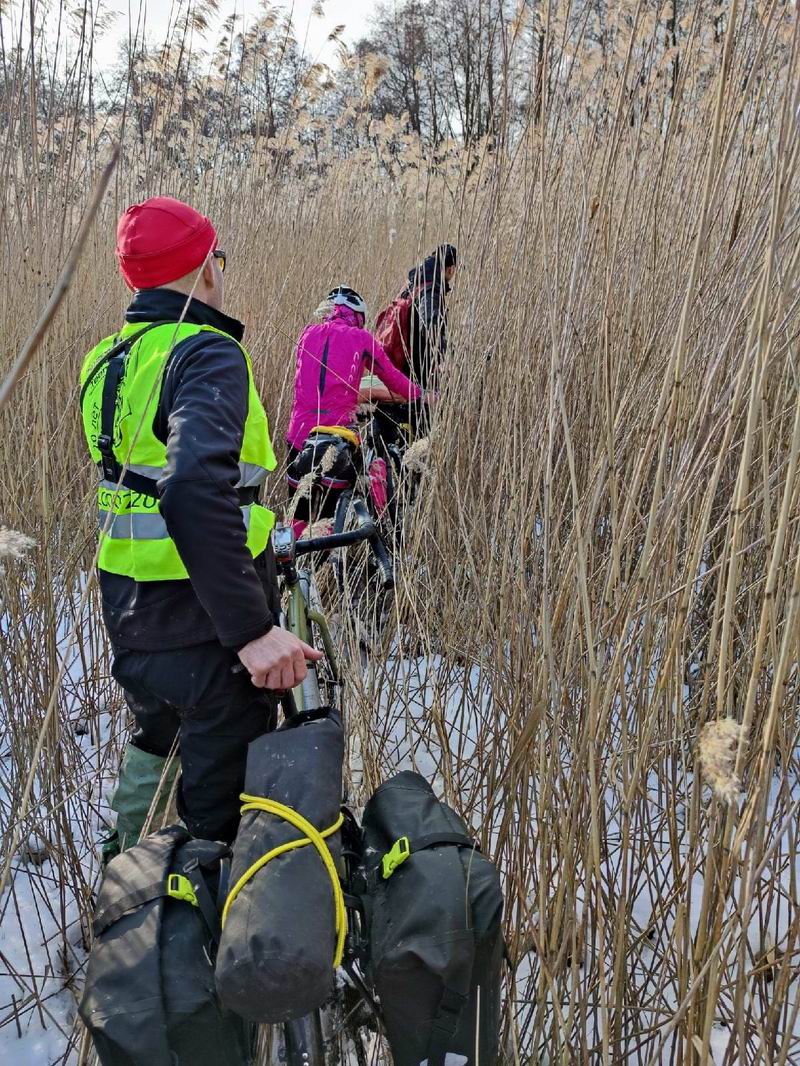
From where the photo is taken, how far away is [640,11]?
1.14 meters

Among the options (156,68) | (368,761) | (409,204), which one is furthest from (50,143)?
(409,204)

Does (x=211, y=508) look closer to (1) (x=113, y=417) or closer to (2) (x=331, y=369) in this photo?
(1) (x=113, y=417)

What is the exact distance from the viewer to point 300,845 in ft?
2.91

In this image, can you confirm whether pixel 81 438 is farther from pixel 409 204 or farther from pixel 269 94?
pixel 409 204

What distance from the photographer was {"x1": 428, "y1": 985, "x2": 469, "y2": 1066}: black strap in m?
0.90

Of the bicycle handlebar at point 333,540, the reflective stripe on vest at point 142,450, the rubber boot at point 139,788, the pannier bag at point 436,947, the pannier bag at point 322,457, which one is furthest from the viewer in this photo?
the pannier bag at point 322,457

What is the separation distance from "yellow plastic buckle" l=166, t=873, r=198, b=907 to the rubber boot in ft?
1.69

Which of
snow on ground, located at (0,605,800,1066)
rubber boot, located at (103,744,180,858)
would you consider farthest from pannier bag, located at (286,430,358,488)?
rubber boot, located at (103,744,180,858)

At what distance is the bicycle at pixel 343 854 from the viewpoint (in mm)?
1041

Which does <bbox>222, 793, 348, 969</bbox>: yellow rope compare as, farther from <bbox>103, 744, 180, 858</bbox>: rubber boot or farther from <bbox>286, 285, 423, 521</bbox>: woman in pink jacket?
<bbox>286, 285, 423, 521</bbox>: woman in pink jacket

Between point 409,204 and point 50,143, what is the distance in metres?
4.31

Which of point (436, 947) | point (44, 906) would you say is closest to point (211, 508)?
point (436, 947)

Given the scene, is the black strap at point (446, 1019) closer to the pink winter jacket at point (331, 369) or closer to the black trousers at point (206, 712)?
the black trousers at point (206, 712)

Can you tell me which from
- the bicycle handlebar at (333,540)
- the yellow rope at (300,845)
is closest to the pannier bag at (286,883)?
the yellow rope at (300,845)
